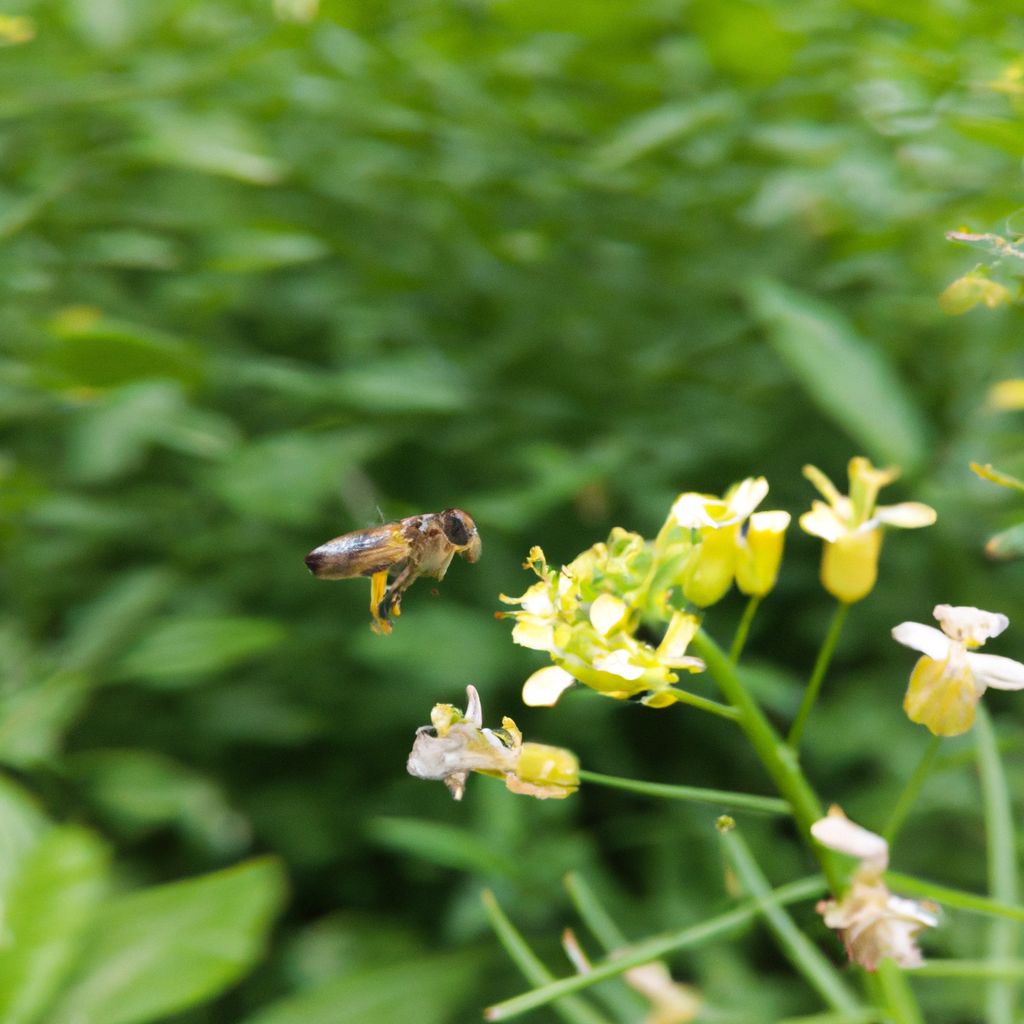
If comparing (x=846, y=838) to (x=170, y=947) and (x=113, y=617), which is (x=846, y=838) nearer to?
(x=170, y=947)

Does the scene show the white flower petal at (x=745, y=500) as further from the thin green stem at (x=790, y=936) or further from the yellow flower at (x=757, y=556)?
the thin green stem at (x=790, y=936)

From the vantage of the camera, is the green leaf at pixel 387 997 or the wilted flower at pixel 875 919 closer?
the wilted flower at pixel 875 919

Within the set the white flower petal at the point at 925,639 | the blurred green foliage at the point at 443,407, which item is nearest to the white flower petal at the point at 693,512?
the white flower petal at the point at 925,639

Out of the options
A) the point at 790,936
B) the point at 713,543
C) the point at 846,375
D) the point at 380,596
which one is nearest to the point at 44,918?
the point at 380,596

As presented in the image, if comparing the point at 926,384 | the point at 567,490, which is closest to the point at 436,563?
the point at 567,490

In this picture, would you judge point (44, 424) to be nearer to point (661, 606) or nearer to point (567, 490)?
point (567, 490)
